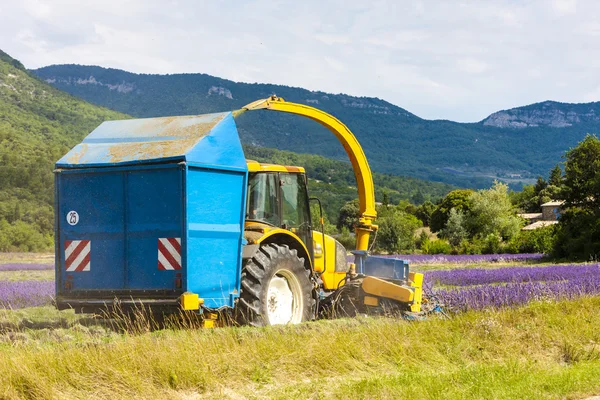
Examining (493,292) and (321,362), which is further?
(493,292)

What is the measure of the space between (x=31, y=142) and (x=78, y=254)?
237ft

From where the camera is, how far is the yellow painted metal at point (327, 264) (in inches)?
487

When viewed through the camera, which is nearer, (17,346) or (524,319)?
(17,346)

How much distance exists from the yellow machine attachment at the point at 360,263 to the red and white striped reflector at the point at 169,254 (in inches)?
88.5

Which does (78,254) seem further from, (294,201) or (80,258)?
(294,201)

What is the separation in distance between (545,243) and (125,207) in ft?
131

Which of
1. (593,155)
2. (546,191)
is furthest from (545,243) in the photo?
(546,191)

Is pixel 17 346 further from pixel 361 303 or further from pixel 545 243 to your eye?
pixel 545 243

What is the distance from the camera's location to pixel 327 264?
12.6 meters

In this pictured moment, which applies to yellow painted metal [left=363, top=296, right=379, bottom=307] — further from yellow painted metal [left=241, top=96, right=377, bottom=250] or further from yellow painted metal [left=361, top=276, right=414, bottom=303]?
yellow painted metal [left=241, top=96, right=377, bottom=250]

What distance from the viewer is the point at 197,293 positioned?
362 inches

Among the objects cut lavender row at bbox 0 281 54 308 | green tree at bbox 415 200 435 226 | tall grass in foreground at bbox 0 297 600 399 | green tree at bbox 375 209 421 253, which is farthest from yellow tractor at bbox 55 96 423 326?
green tree at bbox 415 200 435 226

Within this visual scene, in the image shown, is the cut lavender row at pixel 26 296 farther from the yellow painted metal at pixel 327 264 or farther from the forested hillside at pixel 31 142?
the forested hillside at pixel 31 142

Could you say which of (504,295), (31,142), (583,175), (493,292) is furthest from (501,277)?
(31,142)
